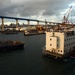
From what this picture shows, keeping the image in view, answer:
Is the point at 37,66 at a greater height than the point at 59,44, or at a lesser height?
lesser

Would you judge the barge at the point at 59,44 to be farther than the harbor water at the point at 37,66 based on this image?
Yes

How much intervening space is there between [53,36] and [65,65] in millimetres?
6040

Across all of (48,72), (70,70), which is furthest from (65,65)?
(48,72)

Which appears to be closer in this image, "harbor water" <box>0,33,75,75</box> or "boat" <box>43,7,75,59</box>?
"harbor water" <box>0,33,75,75</box>

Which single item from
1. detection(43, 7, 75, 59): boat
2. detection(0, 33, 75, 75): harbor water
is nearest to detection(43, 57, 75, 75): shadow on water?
detection(0, 33, 75, 75): harbor water

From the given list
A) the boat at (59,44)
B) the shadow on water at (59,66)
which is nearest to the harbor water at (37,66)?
the shadow on water at (59,66)

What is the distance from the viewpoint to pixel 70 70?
24547mm

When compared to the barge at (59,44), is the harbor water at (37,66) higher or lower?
lower

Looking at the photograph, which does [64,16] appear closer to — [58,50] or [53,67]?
[58,50]

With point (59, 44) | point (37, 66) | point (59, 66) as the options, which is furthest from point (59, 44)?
point (37, 66)

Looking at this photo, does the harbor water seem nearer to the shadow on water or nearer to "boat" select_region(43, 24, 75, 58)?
the shadow on water

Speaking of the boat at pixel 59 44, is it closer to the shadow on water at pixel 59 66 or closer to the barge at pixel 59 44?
the barge at pixel 59 44

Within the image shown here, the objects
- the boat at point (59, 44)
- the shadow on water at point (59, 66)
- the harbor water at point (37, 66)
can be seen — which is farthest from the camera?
the boat at point (59, 44)

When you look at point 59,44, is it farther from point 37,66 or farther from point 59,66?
point 37,66
